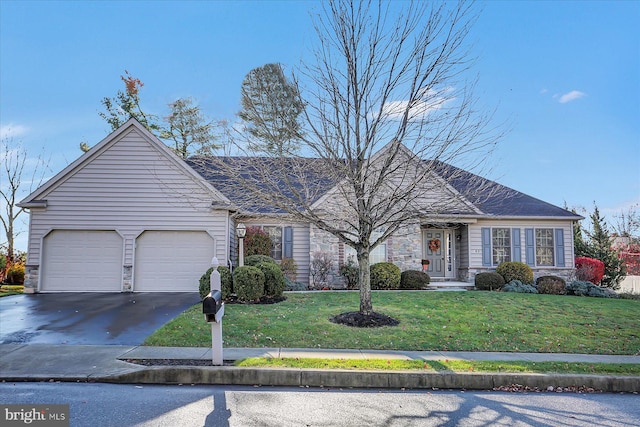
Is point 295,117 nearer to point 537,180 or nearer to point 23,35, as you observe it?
point 23,35

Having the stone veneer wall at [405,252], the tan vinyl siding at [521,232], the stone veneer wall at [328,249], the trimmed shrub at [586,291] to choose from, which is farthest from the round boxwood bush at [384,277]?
Result: the trimmed shrub at [586,291]

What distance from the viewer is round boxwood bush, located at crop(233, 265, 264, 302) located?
38.0 ft

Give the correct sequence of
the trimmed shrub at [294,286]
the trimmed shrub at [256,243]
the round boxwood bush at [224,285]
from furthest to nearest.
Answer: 1. the trimmed shrub at [256,243]
2. the trimmed shrub at [294,286]
3. the round boxwood bush at [224,285]

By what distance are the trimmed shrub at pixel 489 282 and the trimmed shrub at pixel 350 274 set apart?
4970mm

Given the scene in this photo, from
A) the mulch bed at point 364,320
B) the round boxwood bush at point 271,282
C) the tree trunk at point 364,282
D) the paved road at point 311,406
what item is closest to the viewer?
the paved road at point 311,406

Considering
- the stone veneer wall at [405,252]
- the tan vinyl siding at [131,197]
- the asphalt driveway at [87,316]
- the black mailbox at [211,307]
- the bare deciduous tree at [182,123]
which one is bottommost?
the asphalt driveway at [87,316]

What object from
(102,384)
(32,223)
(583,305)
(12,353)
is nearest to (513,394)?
(102,384)

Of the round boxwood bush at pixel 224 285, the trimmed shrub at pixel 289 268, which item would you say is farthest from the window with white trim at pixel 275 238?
the round boxwood bush at pixel 224 285

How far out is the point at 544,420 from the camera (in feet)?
15.2

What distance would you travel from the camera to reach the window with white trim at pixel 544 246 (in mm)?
18047

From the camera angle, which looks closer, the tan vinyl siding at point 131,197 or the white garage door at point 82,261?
the white garage door at point 82,261

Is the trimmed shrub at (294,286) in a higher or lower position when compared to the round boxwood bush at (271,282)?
lower

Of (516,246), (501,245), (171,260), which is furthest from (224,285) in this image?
(516,246)

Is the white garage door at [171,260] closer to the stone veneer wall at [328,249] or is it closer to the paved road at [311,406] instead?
the stone veneer wall at [328,249]
